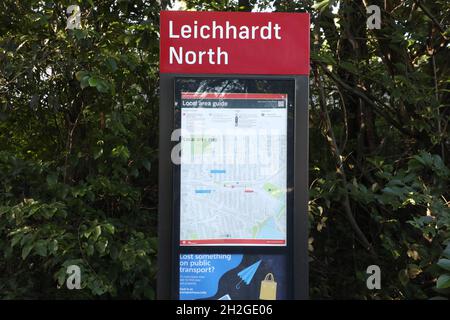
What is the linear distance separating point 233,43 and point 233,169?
1.95 ft

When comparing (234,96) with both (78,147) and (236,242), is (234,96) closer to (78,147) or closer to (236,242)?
(236,242)

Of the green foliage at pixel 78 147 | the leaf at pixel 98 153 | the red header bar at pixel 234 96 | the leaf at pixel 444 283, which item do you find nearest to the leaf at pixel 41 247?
the green foliage at pixel 78 147

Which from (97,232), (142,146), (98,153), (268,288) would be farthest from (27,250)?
(268,288)

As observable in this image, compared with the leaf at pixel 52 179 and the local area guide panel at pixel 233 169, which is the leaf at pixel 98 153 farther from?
the local area guide panel at pixel 233 169

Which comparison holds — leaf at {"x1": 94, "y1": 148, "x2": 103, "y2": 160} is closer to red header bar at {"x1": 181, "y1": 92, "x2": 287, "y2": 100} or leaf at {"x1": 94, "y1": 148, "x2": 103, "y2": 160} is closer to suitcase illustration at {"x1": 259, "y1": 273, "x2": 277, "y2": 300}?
red header bar at {"x1": 181, "y1": 92, "x2": 287, "y2": 100}

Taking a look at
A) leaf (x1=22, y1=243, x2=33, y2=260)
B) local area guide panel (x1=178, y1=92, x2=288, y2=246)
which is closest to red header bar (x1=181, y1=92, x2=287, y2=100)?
local area guide panel (x1=178, y1=92, x2=288, y2=246)

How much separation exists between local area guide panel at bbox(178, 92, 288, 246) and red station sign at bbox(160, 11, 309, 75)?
137mm

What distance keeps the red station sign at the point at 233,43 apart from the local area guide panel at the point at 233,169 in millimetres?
137

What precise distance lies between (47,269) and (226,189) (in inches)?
72.3

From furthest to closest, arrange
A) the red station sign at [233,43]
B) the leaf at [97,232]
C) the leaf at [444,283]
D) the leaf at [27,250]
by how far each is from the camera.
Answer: the leaf at [97,232]
the leaf at [27,250]
the red station sign at [233,43]
the leaf at [444,283]

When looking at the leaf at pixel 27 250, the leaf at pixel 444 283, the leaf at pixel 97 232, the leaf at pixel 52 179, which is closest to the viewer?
the leaf at pixel 444 283

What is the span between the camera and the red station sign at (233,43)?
2582 millimetres

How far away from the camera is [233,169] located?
8.59ft

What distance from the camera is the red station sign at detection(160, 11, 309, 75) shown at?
258cm
